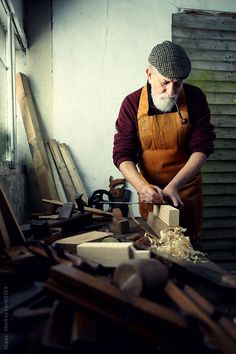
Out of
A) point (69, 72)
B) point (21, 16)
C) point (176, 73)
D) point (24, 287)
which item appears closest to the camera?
point (24, 287)

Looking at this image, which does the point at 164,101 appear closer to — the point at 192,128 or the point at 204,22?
the point at 192,128

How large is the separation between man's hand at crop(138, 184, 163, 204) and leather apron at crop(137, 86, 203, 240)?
440mm

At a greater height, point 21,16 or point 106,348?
point 21,16

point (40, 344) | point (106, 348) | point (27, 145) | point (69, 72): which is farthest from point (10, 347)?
point (69, 72)

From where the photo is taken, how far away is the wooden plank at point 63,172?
186 inches

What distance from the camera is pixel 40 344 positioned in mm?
868

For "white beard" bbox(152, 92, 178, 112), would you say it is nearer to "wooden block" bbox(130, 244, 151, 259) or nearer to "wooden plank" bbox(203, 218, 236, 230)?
"wooden block" bbox(130, 244, 151, 259)

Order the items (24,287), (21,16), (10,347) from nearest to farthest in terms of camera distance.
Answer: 1. (10,347)
2. (24,287)
3. (21,16)

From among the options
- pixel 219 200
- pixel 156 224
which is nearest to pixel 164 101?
pixel 156 224

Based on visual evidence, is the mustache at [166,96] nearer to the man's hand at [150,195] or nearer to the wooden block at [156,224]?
the man's hand at [150,195]

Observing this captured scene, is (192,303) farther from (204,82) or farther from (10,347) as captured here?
(204,82)

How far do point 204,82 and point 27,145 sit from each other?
98.5 inches

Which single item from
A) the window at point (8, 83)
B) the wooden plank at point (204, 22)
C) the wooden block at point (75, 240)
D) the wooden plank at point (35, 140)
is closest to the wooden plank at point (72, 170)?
the wooden plank at point (35, 140)

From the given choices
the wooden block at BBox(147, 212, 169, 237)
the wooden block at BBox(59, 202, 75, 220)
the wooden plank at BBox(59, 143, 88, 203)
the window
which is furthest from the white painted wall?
the wooden block at BBox(147, 212, 169, 237)
